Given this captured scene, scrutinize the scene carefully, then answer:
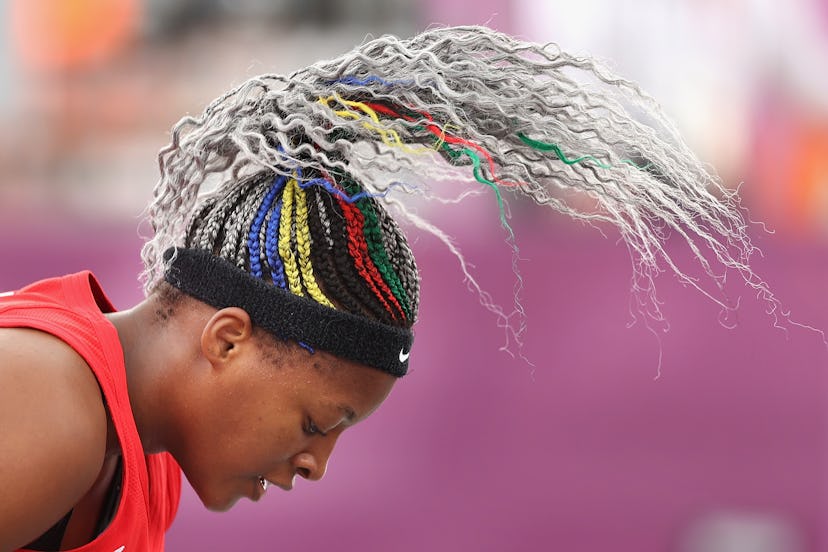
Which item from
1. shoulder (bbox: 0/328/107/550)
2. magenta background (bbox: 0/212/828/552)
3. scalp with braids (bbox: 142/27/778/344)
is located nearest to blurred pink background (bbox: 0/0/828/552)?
magenta background (bbox: 0/212/828/552)

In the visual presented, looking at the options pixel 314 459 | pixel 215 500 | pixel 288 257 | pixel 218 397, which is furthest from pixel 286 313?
pixel 215 500

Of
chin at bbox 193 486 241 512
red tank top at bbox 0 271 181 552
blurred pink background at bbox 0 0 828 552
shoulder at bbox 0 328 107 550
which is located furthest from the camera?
blurred pink background at bbox 0 0 828 552

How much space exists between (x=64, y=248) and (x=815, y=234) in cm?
278

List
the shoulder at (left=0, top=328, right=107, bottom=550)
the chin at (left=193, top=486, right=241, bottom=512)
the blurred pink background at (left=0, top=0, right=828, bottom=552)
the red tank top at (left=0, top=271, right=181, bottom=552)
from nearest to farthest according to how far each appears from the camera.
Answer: the shoulder at (left=0, top=328, right=107, bottom=550), the red tank top at (left=0, top=271, right=181, bottom=552), the chin at (left=193, top=486, right=241, bottom=512), the blurred pink background at (left=0, top=0, right=828, bottom=552)

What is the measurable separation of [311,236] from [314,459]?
424 millimetres

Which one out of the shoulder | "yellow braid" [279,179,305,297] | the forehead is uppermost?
"yellow braid" [279,179,305,297]

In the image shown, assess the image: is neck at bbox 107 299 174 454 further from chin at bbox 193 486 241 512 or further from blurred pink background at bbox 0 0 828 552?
blurred pink background at bbox 0 0 828 552

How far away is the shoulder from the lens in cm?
166

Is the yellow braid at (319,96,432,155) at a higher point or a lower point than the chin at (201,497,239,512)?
higher

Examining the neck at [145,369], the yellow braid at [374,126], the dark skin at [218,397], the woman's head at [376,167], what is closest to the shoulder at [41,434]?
the dark skin at [218,397]

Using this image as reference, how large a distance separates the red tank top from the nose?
0.90ft

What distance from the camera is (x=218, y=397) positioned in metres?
1.98

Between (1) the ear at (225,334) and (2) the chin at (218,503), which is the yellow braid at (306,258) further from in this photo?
(2) the chin at (218,503)

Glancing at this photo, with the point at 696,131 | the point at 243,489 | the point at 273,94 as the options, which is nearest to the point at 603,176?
the point at 273,94
